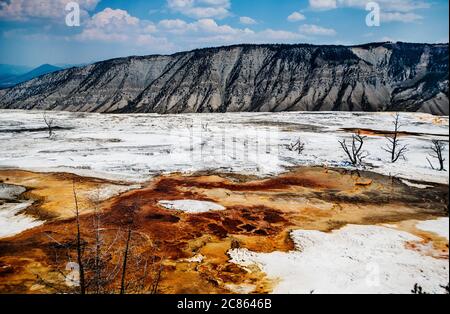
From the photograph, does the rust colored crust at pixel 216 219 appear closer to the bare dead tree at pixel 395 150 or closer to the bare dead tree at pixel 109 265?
the bare dead tree at pixel 109 265

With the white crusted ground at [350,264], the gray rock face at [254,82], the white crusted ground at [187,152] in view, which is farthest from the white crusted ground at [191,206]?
the gray rock face at [254,82]

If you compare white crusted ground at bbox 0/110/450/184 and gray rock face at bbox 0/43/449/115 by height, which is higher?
gray rock face at bbox 0/43/449/115

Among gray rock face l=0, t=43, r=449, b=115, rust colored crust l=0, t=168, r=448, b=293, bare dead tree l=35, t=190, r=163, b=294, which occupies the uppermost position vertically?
gray rock face l=0, t=43, r=449, b=115

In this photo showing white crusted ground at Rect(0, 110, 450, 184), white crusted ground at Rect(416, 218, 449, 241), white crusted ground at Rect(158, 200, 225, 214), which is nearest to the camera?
white crusted ground at Rect(416, 218, 449, 241)

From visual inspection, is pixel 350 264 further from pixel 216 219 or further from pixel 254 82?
pixel 254 82

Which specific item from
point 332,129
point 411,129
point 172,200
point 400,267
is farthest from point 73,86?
point 400,267

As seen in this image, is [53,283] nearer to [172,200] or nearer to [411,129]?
[172,200]

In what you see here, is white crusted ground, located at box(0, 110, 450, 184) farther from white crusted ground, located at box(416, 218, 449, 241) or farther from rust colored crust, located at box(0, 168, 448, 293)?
white crusted ground, located at box(416, 218, 449, 241)

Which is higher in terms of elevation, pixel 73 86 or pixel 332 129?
pixel 73 86

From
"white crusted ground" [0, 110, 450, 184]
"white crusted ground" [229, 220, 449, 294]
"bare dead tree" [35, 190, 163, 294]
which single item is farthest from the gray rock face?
"bare dead tree" [35, 190, 163, 294]
